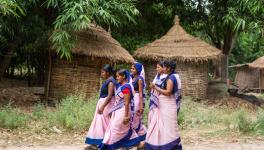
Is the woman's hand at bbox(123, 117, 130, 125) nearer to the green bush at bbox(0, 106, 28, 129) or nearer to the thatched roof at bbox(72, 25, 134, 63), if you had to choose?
the green bush at bbox(0, 106, 28, 129)

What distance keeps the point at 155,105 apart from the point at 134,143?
0.70 m

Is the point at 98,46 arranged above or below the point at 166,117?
above

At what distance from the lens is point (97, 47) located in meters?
11.9

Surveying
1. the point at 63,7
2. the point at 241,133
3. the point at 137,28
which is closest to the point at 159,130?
the point at 241,133

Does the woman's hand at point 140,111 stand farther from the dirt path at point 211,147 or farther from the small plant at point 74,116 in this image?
the small plant at point 74,116

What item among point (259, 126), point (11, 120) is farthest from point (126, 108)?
point (259, 126)

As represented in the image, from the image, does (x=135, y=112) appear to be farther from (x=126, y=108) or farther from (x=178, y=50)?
(x=178, y=50)

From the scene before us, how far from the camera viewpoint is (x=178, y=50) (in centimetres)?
1449

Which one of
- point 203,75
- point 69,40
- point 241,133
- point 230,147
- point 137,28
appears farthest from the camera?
point 137,28

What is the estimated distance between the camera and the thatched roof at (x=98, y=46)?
11.5 metres

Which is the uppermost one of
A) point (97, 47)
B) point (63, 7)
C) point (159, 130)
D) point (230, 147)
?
point (63, 7)

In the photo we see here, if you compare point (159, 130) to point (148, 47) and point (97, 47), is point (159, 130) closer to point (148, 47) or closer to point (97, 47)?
point (97, 47)

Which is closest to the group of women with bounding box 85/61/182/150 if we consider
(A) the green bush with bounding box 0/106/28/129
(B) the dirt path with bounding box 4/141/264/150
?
(B) the dirt path with bounding box 4/141/264/150

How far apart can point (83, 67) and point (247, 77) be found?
56.3 feet
